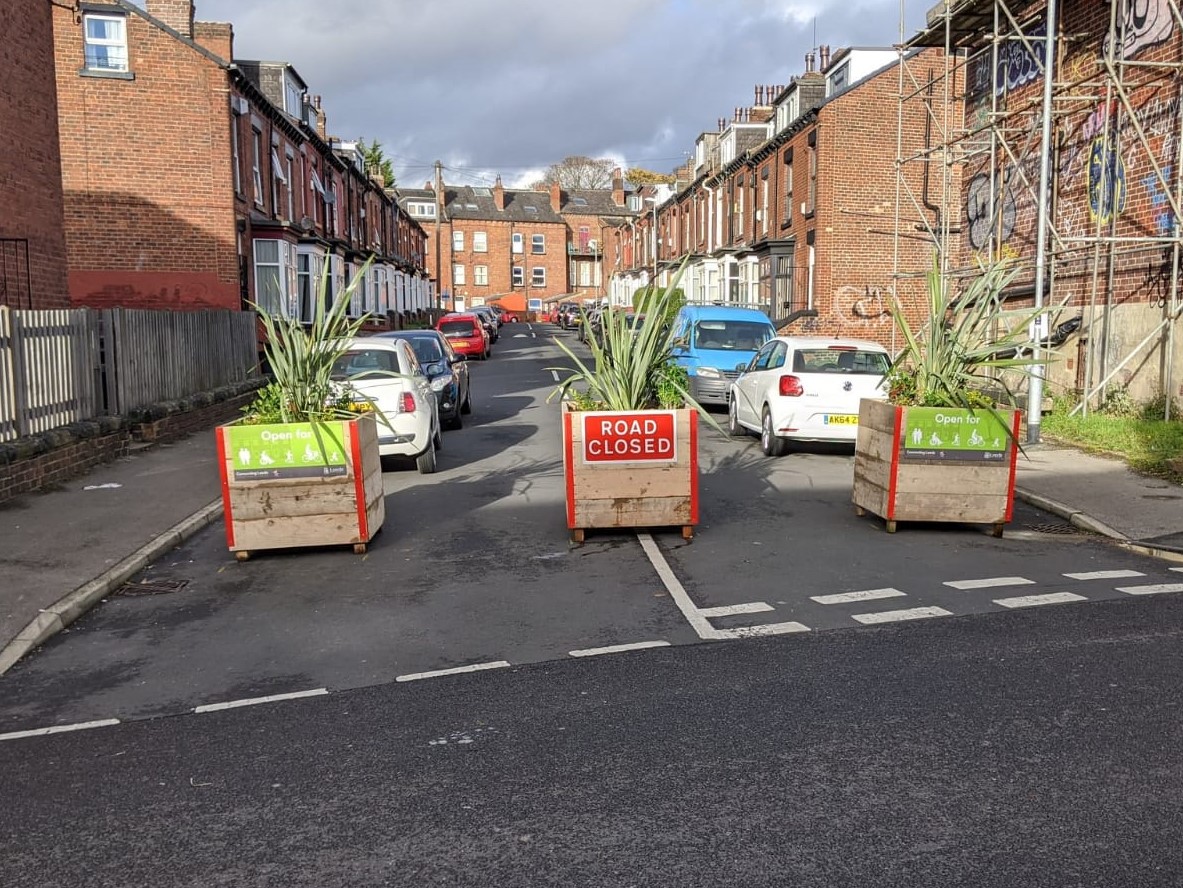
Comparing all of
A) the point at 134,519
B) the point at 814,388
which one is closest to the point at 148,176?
the point at 134,519

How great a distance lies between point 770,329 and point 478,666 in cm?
1473

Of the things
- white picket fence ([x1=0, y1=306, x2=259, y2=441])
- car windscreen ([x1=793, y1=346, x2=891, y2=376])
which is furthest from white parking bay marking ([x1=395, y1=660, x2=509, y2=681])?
car windscreen ([x1=793, y1=346, x2=891, y2=376])

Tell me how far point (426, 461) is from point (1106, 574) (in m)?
7.44

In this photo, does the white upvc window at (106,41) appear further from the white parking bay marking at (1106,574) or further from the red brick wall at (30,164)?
the white parking bay marking at (1106,574)

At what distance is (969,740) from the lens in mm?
4238

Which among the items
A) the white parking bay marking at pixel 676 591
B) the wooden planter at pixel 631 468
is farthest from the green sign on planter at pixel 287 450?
the white parking bay marking at pixel 676 591

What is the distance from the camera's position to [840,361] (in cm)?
1319

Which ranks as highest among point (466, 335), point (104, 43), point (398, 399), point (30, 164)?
point (104, 43)

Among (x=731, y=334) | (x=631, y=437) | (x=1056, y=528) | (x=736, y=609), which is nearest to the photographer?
(x=736, y=609)

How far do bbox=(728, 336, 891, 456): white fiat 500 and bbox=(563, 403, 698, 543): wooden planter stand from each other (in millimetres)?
4585

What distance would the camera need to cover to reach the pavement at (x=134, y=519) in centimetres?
675

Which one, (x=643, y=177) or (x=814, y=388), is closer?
(x=814, y=388)

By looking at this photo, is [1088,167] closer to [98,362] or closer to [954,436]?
[954,436]

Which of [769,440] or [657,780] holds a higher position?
[769,440]
